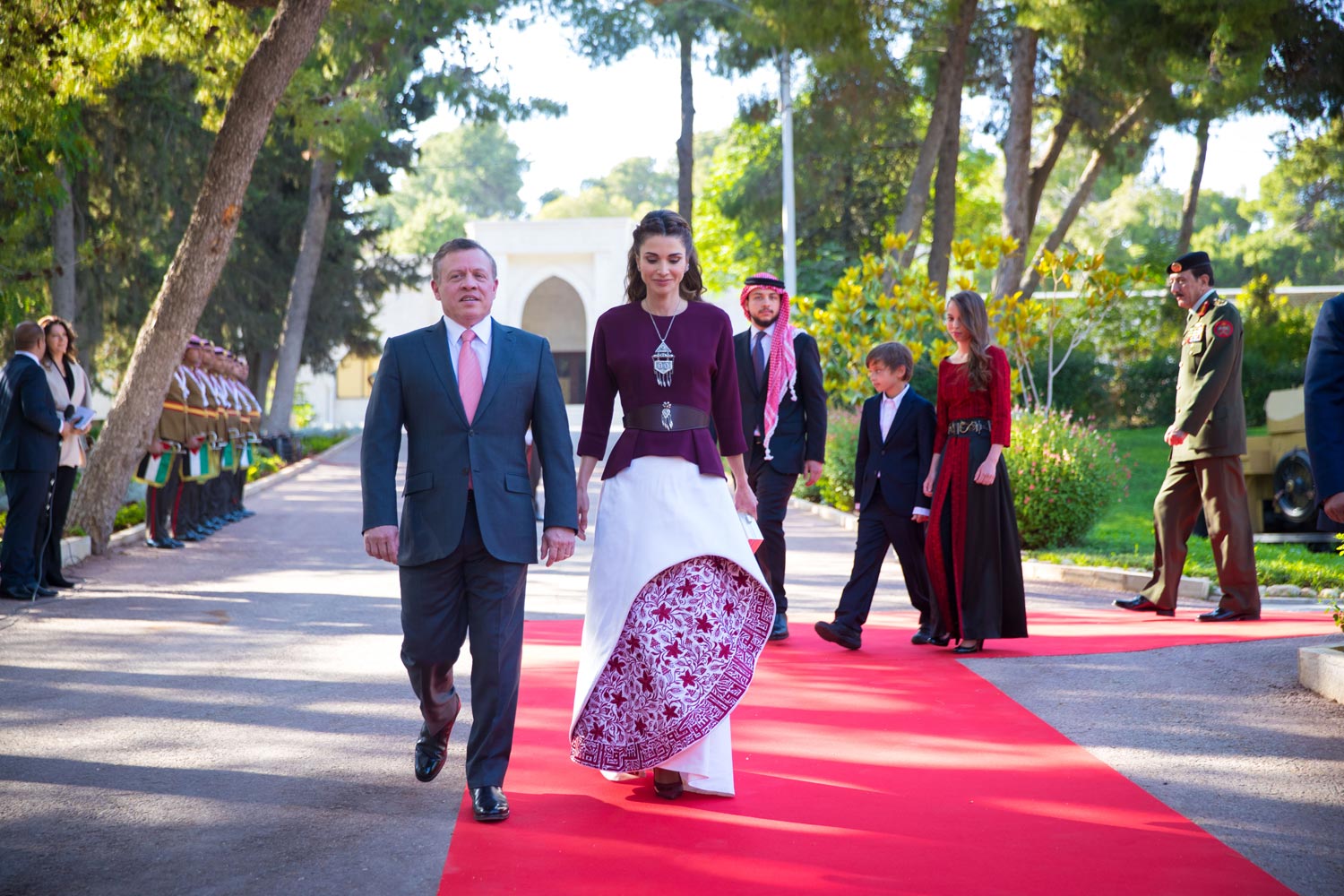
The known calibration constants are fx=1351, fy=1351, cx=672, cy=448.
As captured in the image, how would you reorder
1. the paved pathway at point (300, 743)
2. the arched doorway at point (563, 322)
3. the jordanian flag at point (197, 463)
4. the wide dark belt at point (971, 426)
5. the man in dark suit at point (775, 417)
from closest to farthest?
the paved pathway at point (300, 743), the wide dark belt at point (971, 426), the man in dark suit at point (775, 417), the jordanian flag at point (197, 463), the arched doorway at point (563, 322)

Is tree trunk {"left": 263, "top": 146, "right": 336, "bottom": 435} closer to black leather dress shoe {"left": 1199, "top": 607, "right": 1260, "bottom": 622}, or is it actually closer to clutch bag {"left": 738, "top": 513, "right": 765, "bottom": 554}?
black leather dress shoe {"left": 1199, "top": 607, "right": 1260, "bottom": 622}

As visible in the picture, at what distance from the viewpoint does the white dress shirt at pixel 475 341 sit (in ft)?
16.1

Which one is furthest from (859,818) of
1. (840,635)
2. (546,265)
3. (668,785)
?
(546,265)

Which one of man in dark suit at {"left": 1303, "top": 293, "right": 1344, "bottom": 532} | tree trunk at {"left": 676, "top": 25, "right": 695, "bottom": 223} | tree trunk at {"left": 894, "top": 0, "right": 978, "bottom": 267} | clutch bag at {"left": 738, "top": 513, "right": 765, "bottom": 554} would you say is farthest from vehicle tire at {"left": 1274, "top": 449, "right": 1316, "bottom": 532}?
tree trunk at {"left": 676, "top": 25, "right": 695, "bottom": 223}

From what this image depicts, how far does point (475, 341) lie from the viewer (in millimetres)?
4945

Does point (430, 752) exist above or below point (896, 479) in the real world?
below

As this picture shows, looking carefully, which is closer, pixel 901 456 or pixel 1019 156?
pixel 901 456

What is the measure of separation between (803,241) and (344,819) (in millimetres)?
34823

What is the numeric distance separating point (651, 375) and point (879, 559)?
3215mm

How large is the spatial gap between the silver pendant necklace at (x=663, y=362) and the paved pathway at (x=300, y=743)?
1733mm

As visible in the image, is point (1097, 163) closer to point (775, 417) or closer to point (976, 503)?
point (775, 417)

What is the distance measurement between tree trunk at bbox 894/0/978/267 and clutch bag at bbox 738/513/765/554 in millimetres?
16189

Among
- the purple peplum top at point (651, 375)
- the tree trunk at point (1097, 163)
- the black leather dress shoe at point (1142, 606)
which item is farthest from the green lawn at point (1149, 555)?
the tree trunk at point (1097, 163)

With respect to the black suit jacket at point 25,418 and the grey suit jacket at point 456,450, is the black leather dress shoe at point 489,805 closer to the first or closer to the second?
the grey suit jacket at point 456,450
